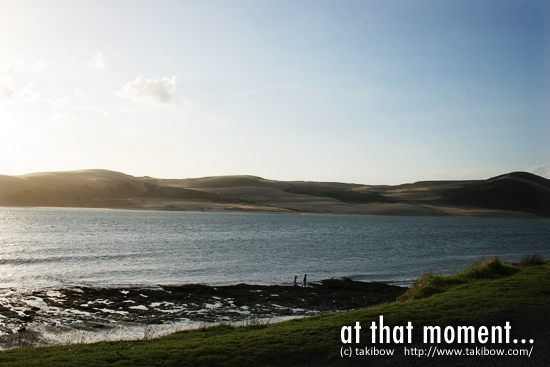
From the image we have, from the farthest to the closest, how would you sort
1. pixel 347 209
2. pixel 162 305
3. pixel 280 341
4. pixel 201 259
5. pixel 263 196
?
pixel 263 196 → pixel 347 209 → pixel 201 259 → pixel 162 305 → pixel 280 341

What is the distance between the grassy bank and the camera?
7.20 metres

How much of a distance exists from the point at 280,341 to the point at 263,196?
13043 cm

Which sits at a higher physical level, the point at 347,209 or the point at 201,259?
the point at 347,209

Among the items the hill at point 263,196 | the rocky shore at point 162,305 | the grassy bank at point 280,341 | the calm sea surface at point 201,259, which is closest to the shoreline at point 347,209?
the hill at point 263,196

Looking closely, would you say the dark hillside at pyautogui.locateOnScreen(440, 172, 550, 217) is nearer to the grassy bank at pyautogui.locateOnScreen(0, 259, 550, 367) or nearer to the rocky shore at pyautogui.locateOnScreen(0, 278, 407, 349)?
the rocky shore at pyautogui.locateOnScreen(0, 278, 407, 349)

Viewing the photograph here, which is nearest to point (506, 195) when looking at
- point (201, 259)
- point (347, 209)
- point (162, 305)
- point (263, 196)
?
point (347, 209)

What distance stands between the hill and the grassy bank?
102m

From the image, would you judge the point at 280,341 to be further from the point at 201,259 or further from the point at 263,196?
the point at 263,196

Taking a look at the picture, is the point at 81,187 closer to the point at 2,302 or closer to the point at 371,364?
the point at 2,302

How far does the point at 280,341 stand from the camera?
8273 mm

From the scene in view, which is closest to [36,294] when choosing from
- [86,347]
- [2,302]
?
[2,302]

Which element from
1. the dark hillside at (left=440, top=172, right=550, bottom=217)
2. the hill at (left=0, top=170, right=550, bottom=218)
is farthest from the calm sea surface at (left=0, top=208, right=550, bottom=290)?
the dark hillside at (left=440, top=172, right=550, bottom=217)

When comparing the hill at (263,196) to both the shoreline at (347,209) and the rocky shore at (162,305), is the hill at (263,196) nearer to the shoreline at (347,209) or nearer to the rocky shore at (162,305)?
the shoreline at (347,209)

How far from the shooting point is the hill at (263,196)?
108725 mm
